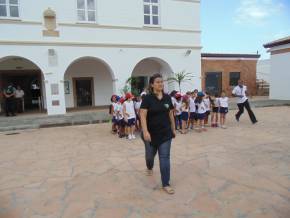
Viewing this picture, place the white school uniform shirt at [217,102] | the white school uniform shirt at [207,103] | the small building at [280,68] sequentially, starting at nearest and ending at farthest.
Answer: the white school uniform shirt at [207,103], the white school uniform shirt at [217,102], the small building at [280,68]

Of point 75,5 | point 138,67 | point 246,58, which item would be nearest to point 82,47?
point 75,5

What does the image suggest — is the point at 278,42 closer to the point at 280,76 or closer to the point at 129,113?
the point at 280,76

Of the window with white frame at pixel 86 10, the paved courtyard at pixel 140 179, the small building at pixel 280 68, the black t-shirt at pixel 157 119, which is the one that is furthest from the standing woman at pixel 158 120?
the small building at pixel 280 68

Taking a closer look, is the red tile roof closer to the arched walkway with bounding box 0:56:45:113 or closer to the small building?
the small building

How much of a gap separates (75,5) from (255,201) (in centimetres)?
1231

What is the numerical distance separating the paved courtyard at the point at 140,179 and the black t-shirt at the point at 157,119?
87 centimetres

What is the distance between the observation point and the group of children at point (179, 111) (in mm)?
7480

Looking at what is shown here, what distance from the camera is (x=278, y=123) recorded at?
9.45m

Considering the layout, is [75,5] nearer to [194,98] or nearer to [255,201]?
[194,98]

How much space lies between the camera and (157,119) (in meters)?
3.69

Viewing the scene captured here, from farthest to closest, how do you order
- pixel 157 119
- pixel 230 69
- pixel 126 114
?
pixel 230 69, pixel 126 114, pixel 157 119

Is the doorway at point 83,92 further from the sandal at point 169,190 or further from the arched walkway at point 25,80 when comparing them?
the sandal at point 169,190

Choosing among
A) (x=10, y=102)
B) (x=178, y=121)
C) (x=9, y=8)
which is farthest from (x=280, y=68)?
(x=10, y=102)

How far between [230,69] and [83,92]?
11702mm
